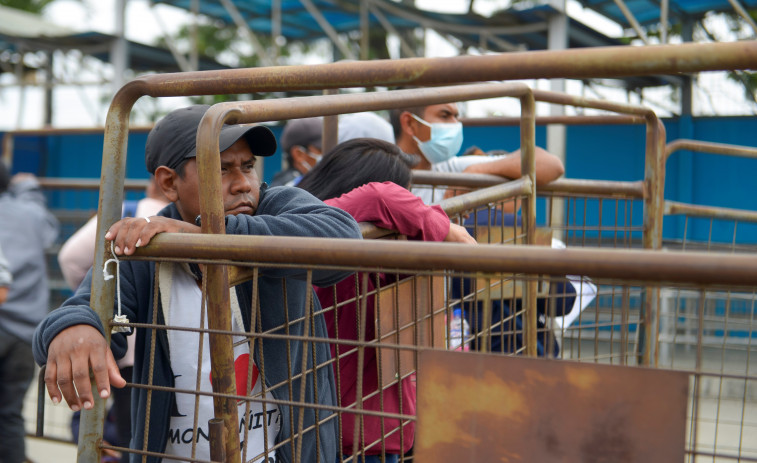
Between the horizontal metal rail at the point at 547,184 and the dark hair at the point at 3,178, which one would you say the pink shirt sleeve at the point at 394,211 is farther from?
the dark hair at the point at 3,178

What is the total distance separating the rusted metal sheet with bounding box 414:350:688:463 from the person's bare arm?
1925 millimetres

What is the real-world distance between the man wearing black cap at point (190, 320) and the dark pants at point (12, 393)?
252 centimetres

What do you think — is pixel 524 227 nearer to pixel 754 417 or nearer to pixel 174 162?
pixel 174 162

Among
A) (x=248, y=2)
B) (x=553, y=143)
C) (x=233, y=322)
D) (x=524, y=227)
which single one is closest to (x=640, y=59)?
(x=233, y=322)

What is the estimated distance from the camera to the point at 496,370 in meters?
1.22

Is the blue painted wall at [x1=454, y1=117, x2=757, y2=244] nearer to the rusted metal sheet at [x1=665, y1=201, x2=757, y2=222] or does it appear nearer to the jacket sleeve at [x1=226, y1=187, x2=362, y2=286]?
the rusted metal sheet at [x1=665, y1=201, x2=757, y2=222]

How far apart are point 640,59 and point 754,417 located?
15.0ft

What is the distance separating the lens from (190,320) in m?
1.66

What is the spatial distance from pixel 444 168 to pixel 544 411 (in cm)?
259

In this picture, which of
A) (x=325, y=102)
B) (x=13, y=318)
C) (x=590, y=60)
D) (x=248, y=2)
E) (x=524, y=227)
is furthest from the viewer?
(x=248, y=2)

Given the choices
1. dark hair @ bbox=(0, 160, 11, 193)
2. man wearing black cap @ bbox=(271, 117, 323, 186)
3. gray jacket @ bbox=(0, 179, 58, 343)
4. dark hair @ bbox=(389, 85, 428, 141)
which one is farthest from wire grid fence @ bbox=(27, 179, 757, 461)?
dark hair @ bbox=(0, 160, 11, 193)

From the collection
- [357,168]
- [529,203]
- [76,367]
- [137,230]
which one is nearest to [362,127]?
[529,203]

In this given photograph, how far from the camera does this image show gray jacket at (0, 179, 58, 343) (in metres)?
3.97

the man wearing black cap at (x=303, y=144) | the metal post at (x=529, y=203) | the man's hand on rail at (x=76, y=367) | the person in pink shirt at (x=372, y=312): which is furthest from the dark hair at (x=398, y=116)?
the man's hand on rail at (x=76, y=367)
